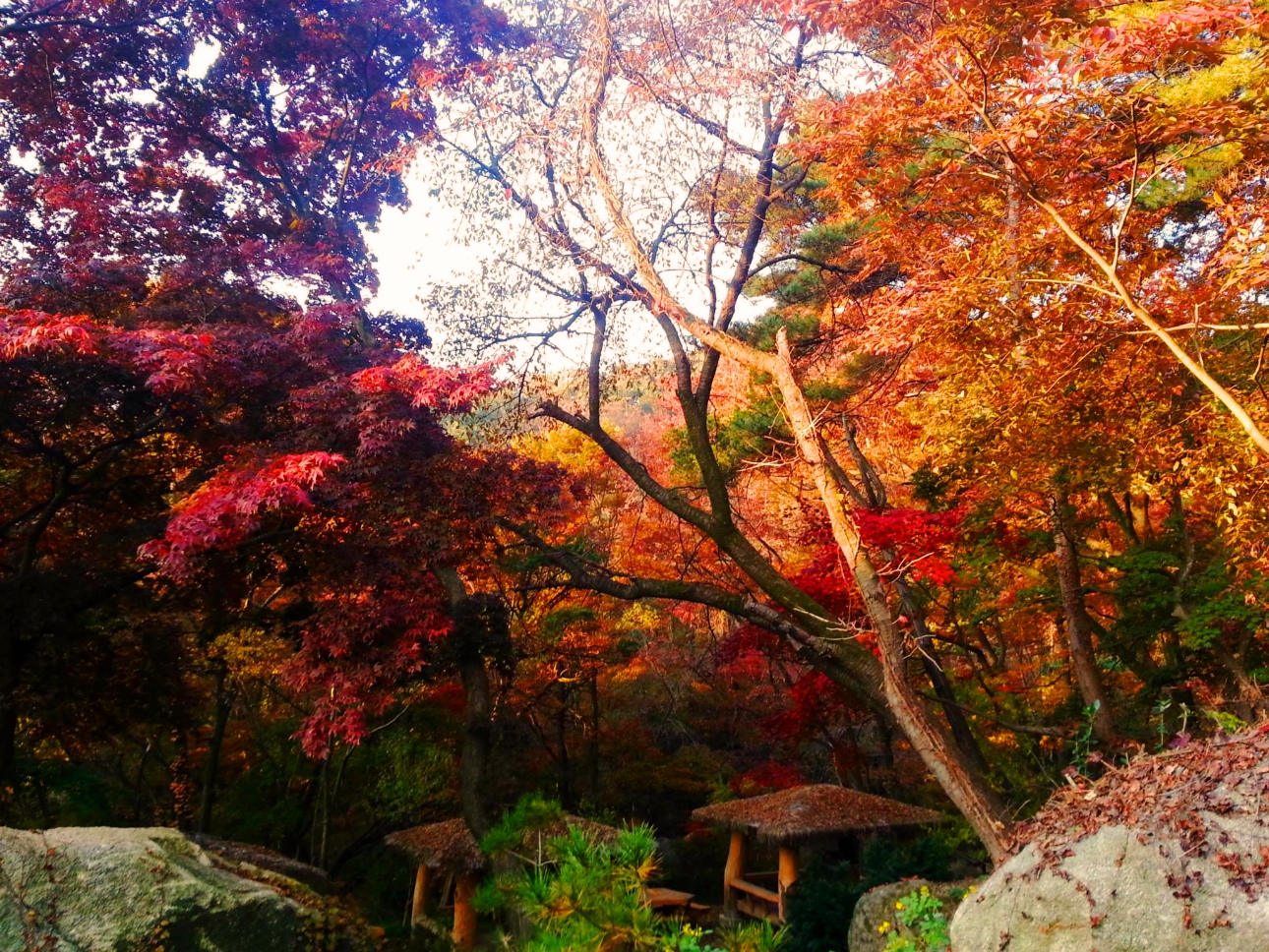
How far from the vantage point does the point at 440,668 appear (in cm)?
723

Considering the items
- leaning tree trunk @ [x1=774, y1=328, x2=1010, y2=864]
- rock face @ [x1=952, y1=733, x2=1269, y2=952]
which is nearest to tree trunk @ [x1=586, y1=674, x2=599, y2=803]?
leaning tree trunk @ [x1=774, y1=328, x2=1010, y2=864]

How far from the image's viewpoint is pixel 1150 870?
110 inches

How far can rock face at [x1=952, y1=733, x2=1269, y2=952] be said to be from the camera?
8.46ft

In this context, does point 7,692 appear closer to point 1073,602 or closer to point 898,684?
point 898,684

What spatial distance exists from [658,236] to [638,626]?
8532mm

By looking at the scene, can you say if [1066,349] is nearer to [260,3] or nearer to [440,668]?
[440,668]

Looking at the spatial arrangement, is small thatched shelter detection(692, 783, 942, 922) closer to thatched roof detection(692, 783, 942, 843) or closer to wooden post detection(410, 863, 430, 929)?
thatched roof detection(692, 783, 942, 843)

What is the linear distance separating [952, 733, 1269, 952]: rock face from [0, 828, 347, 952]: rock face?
3.31 meters

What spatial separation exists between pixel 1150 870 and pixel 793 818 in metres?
6.48

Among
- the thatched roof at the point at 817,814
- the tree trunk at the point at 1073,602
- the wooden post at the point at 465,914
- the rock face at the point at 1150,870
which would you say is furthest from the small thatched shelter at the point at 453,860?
the tree trunk at the point at 1073,602

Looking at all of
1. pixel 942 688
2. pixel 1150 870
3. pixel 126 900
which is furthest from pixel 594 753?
pixel 1150 870

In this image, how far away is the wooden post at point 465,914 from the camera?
862cm

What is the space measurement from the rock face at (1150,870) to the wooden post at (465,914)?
7.05 meters

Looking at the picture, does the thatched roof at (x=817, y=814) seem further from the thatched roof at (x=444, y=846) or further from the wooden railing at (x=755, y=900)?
the thatched roof at (x=444, y=846)
